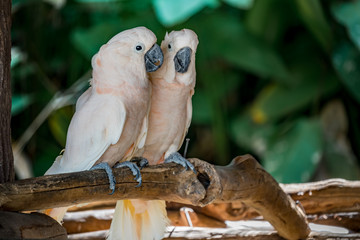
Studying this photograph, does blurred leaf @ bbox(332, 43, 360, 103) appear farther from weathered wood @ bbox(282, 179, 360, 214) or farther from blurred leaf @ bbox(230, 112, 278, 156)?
weathered wood @ bbox(282, 179, 360, 214)

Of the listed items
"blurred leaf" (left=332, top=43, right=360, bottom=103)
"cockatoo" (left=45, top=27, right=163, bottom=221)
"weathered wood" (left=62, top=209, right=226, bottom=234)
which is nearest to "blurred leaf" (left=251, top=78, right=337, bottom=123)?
"blurred leaf" (left=332, top=43, right=360, bottom=103)

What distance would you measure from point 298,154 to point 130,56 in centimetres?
169

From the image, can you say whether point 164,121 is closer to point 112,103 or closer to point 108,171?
point 112,103

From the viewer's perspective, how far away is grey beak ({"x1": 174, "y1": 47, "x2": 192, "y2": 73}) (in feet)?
4.66

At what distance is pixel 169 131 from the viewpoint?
1525mm

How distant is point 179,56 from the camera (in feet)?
4.68

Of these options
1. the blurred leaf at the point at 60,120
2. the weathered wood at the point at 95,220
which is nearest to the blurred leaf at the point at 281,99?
the blurred leaf at the point at 60,120

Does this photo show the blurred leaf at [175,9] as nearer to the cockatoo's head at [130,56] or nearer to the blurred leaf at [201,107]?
the blurred leaf at [201,107]

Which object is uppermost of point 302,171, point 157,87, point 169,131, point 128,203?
point 157,87

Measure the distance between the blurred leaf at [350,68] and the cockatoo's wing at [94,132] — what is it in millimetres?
1847

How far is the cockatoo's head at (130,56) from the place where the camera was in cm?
136

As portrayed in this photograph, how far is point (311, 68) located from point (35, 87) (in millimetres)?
1770

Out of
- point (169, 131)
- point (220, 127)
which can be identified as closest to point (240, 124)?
point (220, 127)

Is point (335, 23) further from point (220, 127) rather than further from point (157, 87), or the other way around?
point (157, 87)
